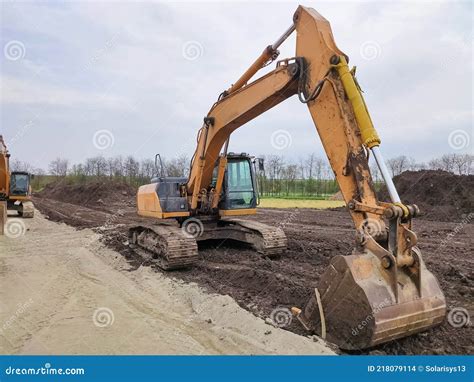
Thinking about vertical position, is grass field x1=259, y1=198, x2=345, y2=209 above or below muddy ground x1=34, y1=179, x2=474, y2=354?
below

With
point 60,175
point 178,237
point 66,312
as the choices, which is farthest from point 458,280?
point 60,175

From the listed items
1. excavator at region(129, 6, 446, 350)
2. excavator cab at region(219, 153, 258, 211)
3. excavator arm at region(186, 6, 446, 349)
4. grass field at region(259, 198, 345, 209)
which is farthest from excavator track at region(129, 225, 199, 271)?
grass field at region(259, 198, 345, 209)

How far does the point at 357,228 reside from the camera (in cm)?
464

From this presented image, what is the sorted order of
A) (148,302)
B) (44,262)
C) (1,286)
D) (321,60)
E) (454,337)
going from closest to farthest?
(454,337) → (321,60) → (148,302) → (1,286) → (44,262)

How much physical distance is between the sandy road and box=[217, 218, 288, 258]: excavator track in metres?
2.13

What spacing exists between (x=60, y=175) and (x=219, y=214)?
61206 mm

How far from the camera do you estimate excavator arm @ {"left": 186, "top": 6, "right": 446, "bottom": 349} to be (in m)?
4.00

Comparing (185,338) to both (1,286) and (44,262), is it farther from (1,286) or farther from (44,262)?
(44,262)

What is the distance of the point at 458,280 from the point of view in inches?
271

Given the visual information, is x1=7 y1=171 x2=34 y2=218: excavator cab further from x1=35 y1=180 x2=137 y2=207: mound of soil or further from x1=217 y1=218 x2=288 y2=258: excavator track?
x1=217 y1=218 x2=288 y2=258: excavator track

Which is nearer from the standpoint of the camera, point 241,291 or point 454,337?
point 454,337

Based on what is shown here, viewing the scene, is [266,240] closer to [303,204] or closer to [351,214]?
[351,214]

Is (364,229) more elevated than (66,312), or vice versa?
(364,229)

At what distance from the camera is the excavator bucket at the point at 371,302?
3910 mm
